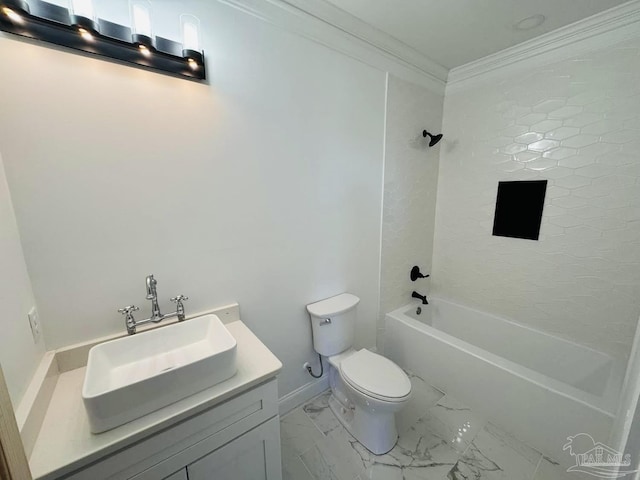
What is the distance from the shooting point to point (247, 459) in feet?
3.30

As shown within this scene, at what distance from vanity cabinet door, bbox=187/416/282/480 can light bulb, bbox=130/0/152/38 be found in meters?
1.66

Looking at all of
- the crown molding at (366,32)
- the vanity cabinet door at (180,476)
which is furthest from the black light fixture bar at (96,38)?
the vanity cabinet door at (180,476)

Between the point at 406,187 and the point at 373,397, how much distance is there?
1.63 meters

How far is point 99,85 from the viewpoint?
3.25 feet

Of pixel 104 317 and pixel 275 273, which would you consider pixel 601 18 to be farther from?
pixel 104 317

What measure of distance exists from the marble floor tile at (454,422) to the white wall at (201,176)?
923 millimetres

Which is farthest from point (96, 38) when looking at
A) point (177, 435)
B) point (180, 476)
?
point (180, 476)

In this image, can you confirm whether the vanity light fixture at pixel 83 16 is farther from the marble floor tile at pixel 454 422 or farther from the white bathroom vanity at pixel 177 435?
the marble floor tile at pixel 454 422

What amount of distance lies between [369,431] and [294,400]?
0.56 metres

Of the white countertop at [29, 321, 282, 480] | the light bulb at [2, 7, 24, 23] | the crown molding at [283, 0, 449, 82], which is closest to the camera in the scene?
the white countertop at [29, 321, 282, 480]

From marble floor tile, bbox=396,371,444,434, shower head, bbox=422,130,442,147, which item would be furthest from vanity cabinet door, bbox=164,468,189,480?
shower head, bbox=422,130,442,147

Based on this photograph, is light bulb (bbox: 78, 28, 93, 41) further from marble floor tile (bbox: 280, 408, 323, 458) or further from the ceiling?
marble floor tile (bbox: 280, 408, 323, 458)

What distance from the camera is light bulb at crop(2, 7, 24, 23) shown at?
2.62 ft

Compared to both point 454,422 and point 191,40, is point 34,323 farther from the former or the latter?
point 454,422
